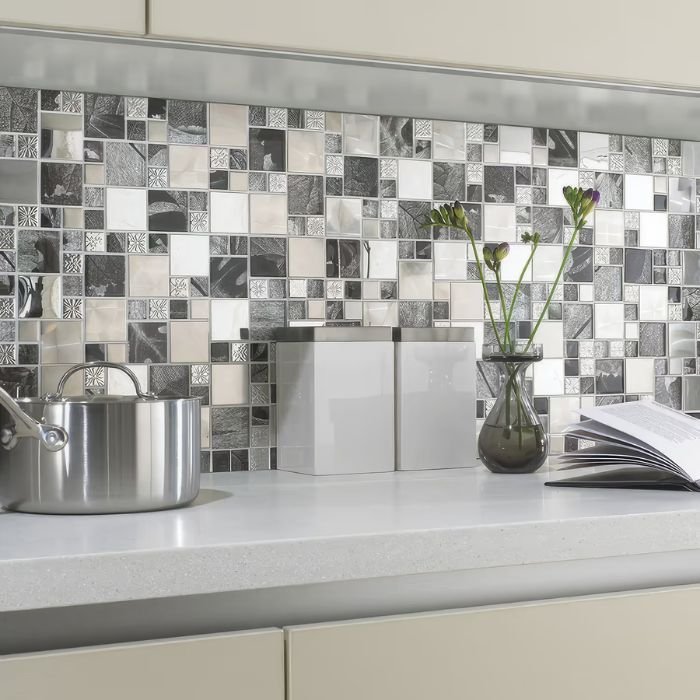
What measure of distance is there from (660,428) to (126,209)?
0.83 meters

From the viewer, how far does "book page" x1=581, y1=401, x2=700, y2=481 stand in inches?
47.5

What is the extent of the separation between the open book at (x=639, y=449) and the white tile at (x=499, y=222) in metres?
0.37

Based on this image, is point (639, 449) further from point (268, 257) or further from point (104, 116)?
point (104, 116)

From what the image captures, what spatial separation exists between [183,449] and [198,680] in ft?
0.94

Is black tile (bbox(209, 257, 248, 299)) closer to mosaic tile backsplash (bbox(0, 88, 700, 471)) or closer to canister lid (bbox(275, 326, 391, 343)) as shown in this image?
mosaic tile backsplash (bbox(0, 88, 700, 471))

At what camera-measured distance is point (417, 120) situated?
156 cm

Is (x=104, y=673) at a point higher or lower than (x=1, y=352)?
lower

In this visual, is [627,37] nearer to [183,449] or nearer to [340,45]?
[340,45]

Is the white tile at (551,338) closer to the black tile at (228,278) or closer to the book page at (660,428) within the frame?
the book page at (660,428)

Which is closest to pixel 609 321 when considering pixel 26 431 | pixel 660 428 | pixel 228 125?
pixel 660 428

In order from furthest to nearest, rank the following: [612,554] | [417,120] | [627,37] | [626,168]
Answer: [626,168]
[417,120]
[627,37]
[612,554]

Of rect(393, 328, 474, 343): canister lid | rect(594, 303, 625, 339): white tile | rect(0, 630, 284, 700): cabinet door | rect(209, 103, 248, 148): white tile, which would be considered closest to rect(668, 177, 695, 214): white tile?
rect(594, 303, 625, 339): white tile

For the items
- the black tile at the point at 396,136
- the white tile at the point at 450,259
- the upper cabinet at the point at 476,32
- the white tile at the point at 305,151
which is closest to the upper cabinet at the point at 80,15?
the upper cabinet at the point at 476,32

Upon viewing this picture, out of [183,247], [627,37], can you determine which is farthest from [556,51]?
[183,247]
